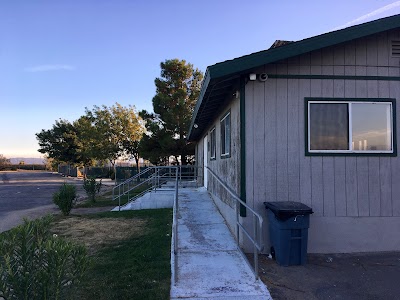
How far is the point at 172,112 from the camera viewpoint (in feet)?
75.0

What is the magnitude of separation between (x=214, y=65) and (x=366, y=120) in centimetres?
305

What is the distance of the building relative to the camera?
604 centimetres

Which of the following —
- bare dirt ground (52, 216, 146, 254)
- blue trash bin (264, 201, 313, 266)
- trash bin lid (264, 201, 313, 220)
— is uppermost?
trash bin lid (264, 201, 313, 220)

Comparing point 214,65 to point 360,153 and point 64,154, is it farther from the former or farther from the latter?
point 64,154

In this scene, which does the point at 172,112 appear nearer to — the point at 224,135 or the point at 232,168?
the point at 224,135

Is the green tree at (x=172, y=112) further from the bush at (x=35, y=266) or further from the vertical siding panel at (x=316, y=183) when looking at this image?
the bush at (x=35, y=266)

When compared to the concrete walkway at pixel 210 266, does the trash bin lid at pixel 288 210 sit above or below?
above

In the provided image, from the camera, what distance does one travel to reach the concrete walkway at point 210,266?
418cm

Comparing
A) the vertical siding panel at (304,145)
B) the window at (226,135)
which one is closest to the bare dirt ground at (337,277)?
the vertical siding panel at (304,145)

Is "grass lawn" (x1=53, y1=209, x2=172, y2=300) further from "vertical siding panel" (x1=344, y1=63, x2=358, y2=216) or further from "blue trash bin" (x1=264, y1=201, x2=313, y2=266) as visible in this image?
"vertical siding panel" (x1=344, y1=63, x2=358, y2=216)

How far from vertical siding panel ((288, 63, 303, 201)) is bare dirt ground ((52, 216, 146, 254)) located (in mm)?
3837

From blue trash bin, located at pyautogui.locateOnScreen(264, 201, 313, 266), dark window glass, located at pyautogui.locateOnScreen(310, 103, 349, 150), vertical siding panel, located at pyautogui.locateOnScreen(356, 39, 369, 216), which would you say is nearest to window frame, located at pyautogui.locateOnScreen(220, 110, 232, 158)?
dark window glass, located at pyautogui.locateOnScreen(310, 103, 349, 150)

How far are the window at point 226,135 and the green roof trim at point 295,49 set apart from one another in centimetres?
177

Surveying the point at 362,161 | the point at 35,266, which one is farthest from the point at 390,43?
the point at 35,266
